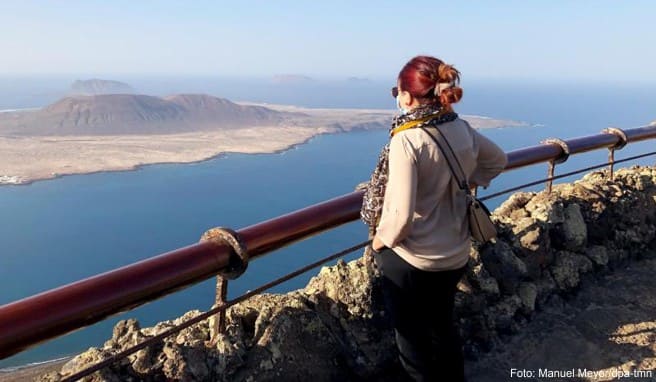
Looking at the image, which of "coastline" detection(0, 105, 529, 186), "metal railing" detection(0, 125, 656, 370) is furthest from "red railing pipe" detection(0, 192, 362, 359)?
"coastline" detection(0, 105, 529, 186)

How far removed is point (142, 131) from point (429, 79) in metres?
131

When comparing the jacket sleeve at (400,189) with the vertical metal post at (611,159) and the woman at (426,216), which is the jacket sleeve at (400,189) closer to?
the woman at (426,216)

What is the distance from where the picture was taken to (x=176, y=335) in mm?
1915

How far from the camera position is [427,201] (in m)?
1.71

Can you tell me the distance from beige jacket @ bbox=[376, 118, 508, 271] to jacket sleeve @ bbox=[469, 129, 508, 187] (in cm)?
4

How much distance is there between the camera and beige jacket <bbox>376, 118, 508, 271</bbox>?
1583 millimetres

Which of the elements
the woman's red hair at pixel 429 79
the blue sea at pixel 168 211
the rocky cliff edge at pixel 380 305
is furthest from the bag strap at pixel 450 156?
the blue sea at pixel 168 211

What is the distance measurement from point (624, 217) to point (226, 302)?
2.97m

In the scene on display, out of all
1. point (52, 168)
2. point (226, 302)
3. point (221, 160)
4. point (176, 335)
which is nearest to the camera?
point (226, 302)

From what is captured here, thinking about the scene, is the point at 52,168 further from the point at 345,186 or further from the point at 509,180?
the point at 509,180

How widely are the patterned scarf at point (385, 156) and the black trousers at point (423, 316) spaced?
0.49 ft

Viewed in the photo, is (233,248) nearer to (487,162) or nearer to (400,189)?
(400,189)

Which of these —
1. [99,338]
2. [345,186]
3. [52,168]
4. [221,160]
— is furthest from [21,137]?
[99,338]

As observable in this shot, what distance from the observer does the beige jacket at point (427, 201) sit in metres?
1.58
